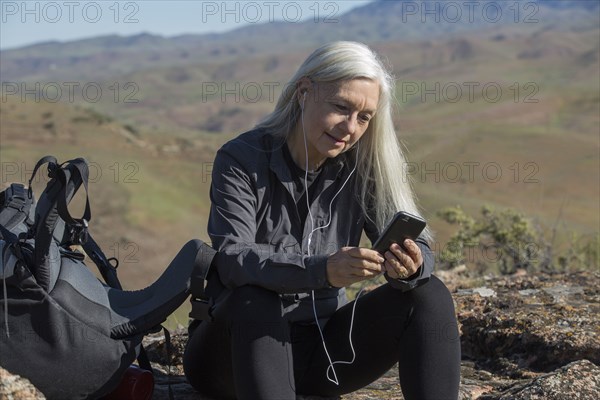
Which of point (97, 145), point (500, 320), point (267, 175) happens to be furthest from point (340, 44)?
point (97, 145)

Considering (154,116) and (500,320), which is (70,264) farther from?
(154,116)

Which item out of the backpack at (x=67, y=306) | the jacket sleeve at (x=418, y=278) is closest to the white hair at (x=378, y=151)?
the jacket sleeve at (x=418, y=278)

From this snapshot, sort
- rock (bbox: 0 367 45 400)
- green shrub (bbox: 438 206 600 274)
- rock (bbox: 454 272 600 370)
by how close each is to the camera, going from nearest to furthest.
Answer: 1. rock (bbox: 0 367 45 400)
2. rock (bbox: 454 272 600 370)
3. green shrub (bbox: 438 206 600 274)

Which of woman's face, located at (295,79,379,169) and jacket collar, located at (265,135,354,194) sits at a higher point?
woman's face, located at (295,79,379,169)

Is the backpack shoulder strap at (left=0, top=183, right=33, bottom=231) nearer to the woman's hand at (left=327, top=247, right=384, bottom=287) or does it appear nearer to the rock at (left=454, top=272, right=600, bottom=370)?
the woman's hand at (left=327, top=247, right=384, bottom=287)

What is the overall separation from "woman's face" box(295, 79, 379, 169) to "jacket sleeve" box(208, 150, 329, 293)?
29 cm

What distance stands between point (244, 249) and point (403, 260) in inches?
20.0

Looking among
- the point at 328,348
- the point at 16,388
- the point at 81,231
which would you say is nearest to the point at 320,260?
the point at 328,348

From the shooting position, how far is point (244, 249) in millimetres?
2715

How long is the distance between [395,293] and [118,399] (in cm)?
97

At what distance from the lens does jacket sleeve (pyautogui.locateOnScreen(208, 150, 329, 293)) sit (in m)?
2.64

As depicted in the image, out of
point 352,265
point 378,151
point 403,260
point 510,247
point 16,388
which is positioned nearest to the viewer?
point 16,388

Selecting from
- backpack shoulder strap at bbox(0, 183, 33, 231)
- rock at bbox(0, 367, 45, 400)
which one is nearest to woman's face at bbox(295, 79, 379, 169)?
backpack shoulder strap at bbox(0, 183, 33, 231)

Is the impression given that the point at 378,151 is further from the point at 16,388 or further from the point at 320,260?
the point at 16,388
